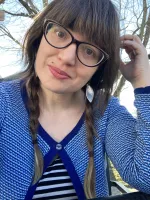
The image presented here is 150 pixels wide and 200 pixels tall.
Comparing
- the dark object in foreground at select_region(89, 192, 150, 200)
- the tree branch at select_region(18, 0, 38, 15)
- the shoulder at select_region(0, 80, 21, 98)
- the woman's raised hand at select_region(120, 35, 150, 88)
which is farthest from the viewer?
the tree branch at select_region(18, 0, 38, 15)

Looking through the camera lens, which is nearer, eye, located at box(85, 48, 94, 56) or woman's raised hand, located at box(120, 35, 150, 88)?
eye, located at box(85, 48, 94, 56)

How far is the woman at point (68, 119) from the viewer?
1.20 metres

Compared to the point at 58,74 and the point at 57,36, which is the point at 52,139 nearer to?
the point at 58,74

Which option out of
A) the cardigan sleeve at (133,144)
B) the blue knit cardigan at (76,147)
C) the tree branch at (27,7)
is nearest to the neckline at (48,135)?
the blue knit cardigan at (76,147)

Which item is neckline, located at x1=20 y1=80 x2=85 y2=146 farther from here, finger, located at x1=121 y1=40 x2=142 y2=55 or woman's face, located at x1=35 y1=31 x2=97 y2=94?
finger, located at x1=121 y1=40 x2=142 y2=55

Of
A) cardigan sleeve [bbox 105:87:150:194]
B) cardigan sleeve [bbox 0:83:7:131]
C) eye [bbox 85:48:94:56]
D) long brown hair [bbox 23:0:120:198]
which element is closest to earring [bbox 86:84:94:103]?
long brown hair [bbox 23:0:120:198]

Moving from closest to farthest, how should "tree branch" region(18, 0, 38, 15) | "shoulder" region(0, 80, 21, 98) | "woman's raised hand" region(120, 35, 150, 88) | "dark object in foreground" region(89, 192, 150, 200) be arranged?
"dark object in foreground" region(89, 192, 150, 200)
"shoulder" region(0, 80, 21, 98)
"woman's raised hand" region(120, 35, 150, 88)
"tree branch" region(18, 0, 38, 15)

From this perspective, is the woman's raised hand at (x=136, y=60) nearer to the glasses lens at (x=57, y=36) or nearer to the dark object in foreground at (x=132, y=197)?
the glasses lens at (x=57, y=36)

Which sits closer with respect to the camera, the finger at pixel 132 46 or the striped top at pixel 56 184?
the striped top at pixel 56 184

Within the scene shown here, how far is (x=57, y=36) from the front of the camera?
1202 mm

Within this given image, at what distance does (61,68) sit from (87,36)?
16 cm

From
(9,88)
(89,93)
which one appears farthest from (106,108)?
(9,88)

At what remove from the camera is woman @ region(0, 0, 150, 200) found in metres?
1.20

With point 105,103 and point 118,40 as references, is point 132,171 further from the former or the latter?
point 118,40
